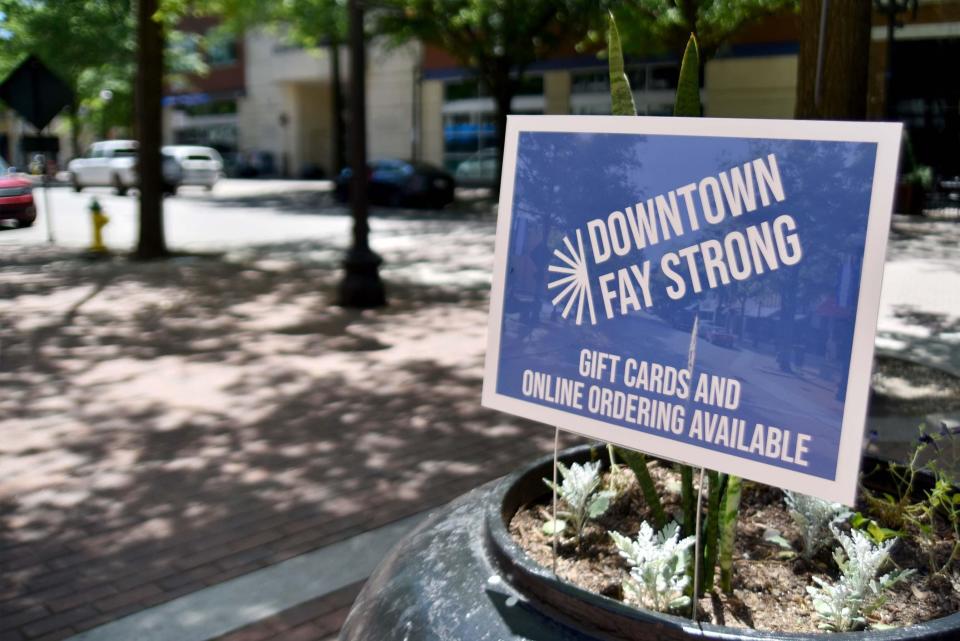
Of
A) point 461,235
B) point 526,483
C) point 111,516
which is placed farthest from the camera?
point 461,235

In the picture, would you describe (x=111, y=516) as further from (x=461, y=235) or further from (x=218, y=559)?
(x=461, y=235)

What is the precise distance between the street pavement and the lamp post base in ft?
0.72

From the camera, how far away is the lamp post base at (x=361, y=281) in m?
10.5

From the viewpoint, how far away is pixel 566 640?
1.80 metres

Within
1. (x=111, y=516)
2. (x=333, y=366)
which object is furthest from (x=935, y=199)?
(x=111, y=516)

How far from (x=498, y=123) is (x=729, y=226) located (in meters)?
24.8

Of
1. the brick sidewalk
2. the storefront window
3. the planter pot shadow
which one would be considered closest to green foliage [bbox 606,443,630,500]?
the planter pot shadow

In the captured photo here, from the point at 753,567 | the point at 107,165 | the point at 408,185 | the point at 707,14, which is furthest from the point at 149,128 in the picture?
the point at 753,567

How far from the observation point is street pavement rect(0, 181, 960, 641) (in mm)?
4117

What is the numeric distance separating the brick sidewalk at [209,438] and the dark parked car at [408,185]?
1529cm

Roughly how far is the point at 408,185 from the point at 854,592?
24.7m

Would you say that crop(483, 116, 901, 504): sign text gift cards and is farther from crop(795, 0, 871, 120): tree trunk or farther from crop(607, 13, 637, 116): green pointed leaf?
crop(795, 0, 871, 120): tree trunk

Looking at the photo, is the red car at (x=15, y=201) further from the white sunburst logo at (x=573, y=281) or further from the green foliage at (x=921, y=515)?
the green foliage at (x=921, y=515)

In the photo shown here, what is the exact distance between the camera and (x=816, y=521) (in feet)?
7.73
